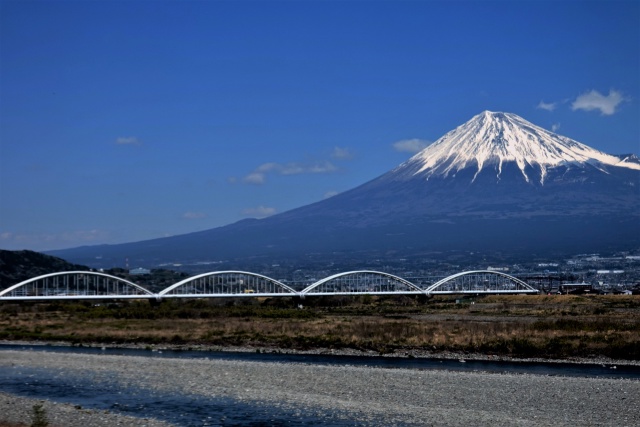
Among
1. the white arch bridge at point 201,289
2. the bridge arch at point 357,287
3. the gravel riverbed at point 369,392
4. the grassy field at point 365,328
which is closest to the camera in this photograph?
→ the gravel riverbed at point 369,392

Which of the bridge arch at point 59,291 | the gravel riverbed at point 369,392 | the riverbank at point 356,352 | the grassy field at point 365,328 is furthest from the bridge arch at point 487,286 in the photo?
the gravel riverbed at point 369,392

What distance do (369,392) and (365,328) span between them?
59.3ft

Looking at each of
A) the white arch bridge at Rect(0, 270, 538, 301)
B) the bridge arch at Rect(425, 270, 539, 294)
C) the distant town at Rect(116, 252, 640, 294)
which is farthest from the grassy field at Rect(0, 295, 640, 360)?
the distant town at Rect(116, 252, 640, 294)

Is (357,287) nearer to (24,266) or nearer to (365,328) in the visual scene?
(24,266)

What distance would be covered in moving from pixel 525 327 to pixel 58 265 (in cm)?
7951

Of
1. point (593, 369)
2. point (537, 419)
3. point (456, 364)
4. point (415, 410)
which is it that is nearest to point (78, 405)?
point (415, 410)

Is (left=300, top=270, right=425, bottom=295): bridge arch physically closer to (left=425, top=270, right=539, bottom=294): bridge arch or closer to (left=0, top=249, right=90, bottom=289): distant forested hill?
(left=425, top=270, right=539, bottom=294): bridge arch

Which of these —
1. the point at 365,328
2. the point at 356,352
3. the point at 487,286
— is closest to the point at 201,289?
the point at 487,286

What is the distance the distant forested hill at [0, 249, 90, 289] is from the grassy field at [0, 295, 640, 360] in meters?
28.3

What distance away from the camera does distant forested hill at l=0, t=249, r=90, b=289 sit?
300 ft

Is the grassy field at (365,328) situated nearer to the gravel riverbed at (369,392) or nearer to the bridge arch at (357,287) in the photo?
the gravel riverbed at (369,392)

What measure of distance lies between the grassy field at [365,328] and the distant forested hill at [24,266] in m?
28.3

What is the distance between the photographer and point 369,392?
23.7 meters

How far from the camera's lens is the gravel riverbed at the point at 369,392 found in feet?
64.7
